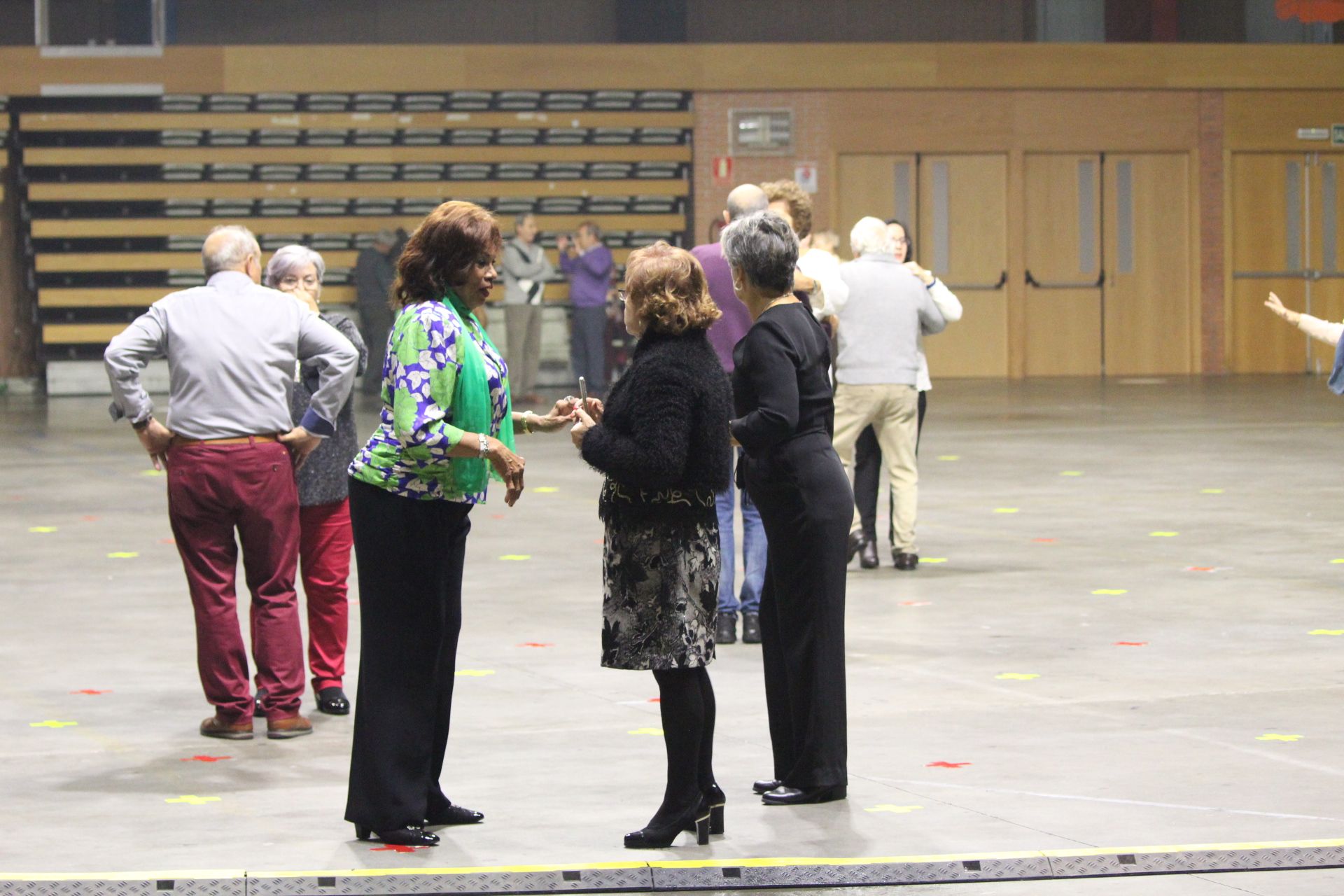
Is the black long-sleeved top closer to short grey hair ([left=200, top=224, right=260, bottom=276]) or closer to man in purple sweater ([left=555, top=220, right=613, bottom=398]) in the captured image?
short grey hair ([left=200, top=224, right=260, bottom=276])

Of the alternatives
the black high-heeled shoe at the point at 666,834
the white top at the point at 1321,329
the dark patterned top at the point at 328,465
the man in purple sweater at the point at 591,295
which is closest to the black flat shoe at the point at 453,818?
the black high-heeled shoe at the point at 666,834

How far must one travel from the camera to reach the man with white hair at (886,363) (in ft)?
29.2

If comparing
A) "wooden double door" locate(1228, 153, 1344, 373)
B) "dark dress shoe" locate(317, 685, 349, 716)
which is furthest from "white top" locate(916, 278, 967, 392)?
"wooden double door" locate(1228, 153, 1344, 373)

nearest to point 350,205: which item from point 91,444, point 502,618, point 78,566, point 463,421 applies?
point 91,444

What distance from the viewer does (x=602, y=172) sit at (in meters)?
22.4

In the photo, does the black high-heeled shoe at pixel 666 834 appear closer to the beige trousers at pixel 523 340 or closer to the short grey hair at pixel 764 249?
the short grey hair at pixel 764 249

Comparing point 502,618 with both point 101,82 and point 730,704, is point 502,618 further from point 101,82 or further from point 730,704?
point 101,82

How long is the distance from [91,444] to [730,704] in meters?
10.3

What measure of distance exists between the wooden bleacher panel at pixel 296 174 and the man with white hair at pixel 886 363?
13223 millimetres

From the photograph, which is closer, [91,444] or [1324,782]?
[1324,782]

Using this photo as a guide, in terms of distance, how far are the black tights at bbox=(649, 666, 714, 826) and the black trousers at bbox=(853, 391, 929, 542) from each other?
4.53 meters

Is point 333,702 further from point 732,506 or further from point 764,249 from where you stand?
point 764,249

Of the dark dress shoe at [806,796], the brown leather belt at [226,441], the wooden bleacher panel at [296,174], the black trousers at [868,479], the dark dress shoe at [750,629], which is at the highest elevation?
the wooden bleacher panel at [296,174]

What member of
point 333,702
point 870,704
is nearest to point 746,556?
point 870,704
